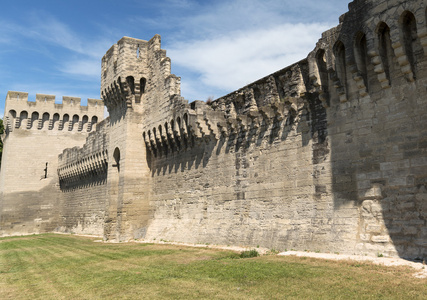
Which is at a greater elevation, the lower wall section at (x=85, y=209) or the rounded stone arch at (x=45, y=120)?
the rounded stone arch at (x=45, y=120)

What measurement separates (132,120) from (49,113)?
16407 millimetres

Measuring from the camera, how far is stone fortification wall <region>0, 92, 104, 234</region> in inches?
1161

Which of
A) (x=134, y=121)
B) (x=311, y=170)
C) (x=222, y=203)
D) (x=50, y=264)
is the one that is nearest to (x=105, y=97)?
(x=134, y=121)

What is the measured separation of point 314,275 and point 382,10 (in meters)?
5.89

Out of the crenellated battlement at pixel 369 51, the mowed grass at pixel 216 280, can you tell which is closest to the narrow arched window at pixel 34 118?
the mowed grass at pixel 216 280

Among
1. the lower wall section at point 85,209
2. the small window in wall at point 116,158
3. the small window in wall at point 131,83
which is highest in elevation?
the small window in wall at point 131,83

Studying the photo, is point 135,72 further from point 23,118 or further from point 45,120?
point 23,118

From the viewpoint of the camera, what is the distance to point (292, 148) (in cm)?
1087

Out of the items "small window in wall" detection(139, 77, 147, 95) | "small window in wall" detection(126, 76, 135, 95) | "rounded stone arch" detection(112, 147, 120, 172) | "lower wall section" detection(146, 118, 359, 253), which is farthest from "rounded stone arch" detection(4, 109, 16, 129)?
"lower wall section" detection(146, 118, 359, 253)

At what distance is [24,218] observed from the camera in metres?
29.5

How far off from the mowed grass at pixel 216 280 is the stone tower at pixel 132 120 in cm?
789

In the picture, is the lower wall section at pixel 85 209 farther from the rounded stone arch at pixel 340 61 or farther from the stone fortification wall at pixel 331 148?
the rounded stone arch at pixel 340 61

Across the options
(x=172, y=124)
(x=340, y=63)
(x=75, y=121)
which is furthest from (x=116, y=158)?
(x=75, y=121)

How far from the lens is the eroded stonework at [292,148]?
26.7ft
